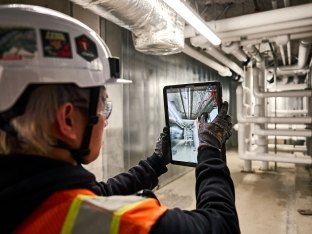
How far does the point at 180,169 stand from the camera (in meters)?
4.66

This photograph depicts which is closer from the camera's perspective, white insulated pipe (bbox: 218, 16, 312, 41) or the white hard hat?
the white hard hat

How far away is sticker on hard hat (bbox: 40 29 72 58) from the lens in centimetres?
66

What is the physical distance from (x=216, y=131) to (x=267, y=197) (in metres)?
2.96

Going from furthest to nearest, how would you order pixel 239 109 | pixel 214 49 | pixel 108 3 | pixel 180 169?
pixel 180 169
pixel 239 109
pixel 214 49
pixel 108 3

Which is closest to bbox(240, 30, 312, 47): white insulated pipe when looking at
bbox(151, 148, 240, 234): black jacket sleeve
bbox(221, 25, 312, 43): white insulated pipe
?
bbox(221, 25, 312, 43): white insulated pipe

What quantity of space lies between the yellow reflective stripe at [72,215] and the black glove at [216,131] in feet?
1.59

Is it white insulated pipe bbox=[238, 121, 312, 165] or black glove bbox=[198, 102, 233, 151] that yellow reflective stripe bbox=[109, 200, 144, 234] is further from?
white insulated pipe bbox=[238, 121, 312, 165]

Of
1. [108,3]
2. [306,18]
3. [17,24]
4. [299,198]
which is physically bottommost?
[299,198]

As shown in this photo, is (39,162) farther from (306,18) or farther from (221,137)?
(306,18)

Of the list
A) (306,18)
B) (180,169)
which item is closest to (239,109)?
(180,169)

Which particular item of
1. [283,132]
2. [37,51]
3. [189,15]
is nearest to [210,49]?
[283,132]

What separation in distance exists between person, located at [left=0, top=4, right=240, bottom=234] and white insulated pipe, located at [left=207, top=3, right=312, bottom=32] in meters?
2.28

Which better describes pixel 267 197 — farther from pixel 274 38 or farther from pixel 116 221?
pixel 116 221

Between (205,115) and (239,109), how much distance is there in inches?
135
